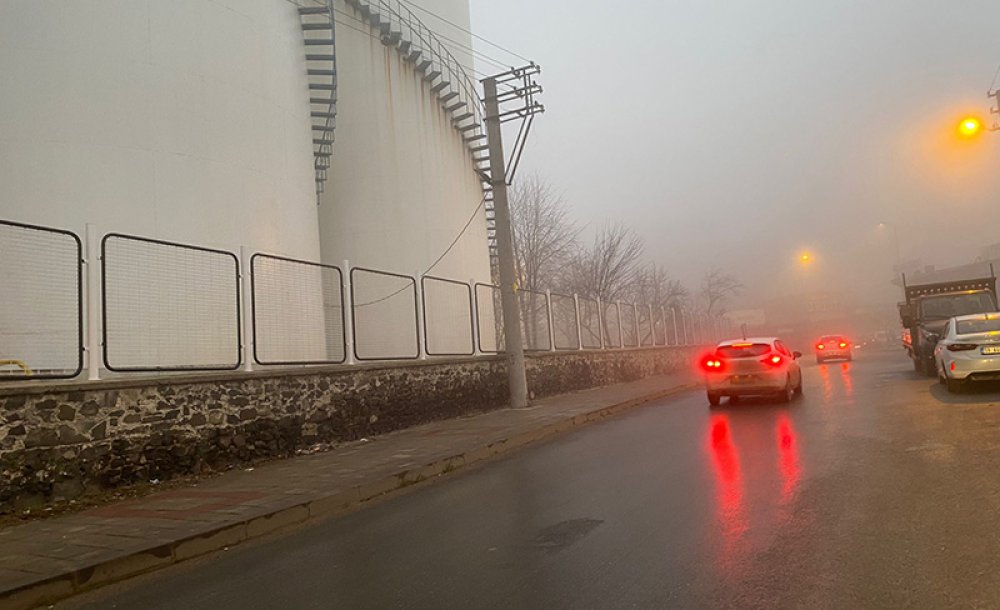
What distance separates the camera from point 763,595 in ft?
13.3

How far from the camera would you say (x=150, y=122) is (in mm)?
11680

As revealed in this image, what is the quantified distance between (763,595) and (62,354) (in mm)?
8195

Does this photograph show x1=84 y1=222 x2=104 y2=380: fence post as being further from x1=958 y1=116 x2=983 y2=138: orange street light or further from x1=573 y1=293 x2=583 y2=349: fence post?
x1=958 y1=116 x2=983 y2=138: orange street light

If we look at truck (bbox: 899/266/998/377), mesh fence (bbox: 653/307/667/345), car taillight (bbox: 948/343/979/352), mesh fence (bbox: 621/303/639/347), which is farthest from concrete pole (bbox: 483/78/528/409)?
mesh fence (bbox: 653/307/667/345)

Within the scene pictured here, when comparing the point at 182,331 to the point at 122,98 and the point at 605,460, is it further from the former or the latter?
the point at 605,460

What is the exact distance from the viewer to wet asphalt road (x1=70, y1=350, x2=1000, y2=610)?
14.0 feet

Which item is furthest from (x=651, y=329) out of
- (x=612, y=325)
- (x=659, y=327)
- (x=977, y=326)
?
(x=977, y=326)

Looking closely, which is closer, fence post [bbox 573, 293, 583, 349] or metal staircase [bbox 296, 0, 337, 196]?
metal staircase [bbox 296, 0, 337, 196]

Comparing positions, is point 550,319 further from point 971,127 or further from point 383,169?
point 971,127

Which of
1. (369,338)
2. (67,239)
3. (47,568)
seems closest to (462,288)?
(369,338)

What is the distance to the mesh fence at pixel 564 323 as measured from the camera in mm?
22078

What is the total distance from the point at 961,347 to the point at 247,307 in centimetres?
1359

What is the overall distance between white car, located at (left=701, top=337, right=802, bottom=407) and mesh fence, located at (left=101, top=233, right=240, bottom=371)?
10.3 m

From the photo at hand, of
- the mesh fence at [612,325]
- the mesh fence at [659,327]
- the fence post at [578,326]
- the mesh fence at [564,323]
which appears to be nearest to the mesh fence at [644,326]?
the mesh fence at [659,327]
